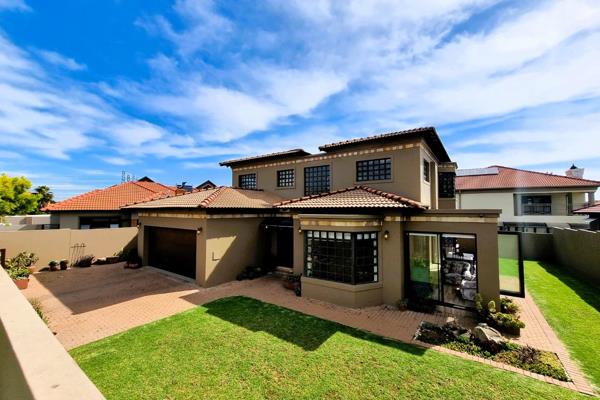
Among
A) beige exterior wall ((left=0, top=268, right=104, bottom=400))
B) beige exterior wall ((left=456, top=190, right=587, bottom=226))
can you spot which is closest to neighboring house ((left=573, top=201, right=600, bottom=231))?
beige exterior wall ((left=456, top=190, right=587, bottom=226))

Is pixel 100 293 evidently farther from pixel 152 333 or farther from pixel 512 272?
pixel 512 272

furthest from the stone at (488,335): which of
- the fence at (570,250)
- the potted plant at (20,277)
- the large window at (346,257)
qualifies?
the potted plant at (20,277)

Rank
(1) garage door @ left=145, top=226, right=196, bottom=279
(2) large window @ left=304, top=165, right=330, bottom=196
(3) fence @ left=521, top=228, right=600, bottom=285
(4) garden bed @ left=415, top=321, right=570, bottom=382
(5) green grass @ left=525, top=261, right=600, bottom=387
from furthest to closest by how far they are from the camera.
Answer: (2) large window @ left=304, top=165, right=330, bottom=196, (1) garage door @ left=145, top=226, right=196, bottom=279, (3) fence @ left=521, top=228, right=600, bottom=285, (5) green grass @ left=525, top=261, right=600, bottom=387, (4) garden bed @ left=415, top=321, right=570, bottom=382

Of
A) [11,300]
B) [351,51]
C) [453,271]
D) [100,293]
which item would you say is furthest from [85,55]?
[453,271]

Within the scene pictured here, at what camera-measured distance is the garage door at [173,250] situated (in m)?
15.5

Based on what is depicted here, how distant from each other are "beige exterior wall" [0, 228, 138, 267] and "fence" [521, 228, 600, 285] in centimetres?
2957

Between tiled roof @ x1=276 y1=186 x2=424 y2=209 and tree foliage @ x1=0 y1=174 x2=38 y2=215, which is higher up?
tree foliage @ x1=0 y1=174 x2=38 y2=215

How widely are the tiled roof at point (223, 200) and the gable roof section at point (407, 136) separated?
535 cm

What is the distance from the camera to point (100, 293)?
505 inches

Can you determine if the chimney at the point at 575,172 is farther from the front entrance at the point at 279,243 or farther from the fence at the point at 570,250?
the front entrance at the point at 279,243

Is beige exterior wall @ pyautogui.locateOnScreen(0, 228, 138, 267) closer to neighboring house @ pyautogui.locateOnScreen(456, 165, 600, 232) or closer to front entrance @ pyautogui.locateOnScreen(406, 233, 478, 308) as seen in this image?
front entrance @ pyautogui.locateOnScreen(406, 233, 478, 308)

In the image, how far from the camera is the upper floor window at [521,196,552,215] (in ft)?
91.0

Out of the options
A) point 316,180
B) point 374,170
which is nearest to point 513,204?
point 374,170

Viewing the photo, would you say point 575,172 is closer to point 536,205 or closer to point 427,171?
point 536,205
